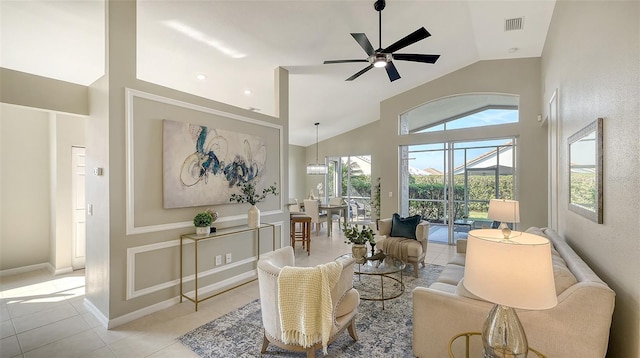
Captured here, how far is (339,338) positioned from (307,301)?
0.84 m

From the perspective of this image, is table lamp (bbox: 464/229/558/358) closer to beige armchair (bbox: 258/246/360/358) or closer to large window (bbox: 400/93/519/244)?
beige armchair (bbox: 258/246/360/358)

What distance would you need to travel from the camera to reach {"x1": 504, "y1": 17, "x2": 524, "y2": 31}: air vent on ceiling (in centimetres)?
377

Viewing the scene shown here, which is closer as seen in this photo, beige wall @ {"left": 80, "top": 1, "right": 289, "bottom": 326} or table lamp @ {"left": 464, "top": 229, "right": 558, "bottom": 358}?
table lamp @ {"left": 464, "top": 229, "right": 558, "bottom": 358}

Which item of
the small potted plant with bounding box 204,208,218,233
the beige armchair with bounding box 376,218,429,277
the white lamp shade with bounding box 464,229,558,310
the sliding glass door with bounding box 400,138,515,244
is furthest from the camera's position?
the sliding glass door with bounding box 400,138,515,244

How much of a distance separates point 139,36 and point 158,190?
1.89 meters

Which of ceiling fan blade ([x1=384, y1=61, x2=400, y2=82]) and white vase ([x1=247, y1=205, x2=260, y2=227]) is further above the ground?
ceiling fan blade ([x1=384, y1=61, x2=400, y2=82])

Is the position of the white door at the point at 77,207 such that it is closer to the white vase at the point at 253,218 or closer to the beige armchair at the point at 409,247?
the white vase at the point at 253,218

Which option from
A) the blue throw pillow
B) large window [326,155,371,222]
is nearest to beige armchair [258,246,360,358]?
the blue throw pillow

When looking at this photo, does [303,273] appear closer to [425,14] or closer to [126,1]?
[126,1]

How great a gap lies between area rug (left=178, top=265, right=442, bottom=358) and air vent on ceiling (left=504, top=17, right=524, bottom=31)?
4046mm

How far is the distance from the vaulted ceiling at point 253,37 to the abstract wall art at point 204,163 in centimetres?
115

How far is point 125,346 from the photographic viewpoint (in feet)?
7.66

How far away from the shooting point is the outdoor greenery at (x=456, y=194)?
561cm

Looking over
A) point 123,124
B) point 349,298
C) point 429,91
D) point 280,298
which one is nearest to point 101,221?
point 123,124
